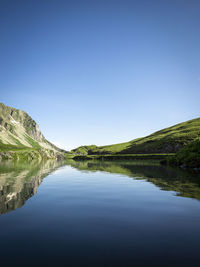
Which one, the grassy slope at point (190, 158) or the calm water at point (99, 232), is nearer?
the calm water at point (99, 232)

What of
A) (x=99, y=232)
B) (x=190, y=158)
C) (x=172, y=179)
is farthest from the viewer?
(x=190, y=158)

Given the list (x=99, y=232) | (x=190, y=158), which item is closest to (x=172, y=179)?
(x=99, y=232)

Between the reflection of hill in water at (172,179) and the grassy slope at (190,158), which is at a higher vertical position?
the grassy slope at (190,158)

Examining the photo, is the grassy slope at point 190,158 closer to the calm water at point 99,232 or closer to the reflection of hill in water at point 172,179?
the reflection of hill in water at point 172,179

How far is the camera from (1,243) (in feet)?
28.5

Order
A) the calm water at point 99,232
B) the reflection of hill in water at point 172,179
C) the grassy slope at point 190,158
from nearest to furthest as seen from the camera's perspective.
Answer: the calm water at point 99,232
the reflection of hill in water at point 172,179
the grassy slope at point 190,158

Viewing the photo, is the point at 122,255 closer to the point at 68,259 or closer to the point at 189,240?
the point at 68,259

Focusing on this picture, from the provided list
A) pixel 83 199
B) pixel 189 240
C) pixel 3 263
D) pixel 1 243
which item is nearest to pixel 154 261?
pixel 189 240

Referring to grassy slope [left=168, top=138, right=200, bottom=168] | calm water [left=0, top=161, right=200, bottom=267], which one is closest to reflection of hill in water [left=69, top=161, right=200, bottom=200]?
calm water [left=0, top=161, right=200, bottom=267]

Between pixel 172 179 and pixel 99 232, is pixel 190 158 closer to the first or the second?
pixel 172 179

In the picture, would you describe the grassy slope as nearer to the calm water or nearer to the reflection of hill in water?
the reflection of hill in water

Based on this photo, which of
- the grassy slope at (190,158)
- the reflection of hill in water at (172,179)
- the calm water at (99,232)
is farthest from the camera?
the grassy slope at (190,158)

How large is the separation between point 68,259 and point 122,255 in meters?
2.32

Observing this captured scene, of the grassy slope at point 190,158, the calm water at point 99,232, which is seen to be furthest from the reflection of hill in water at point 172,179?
the grassy slope at point 190,158
